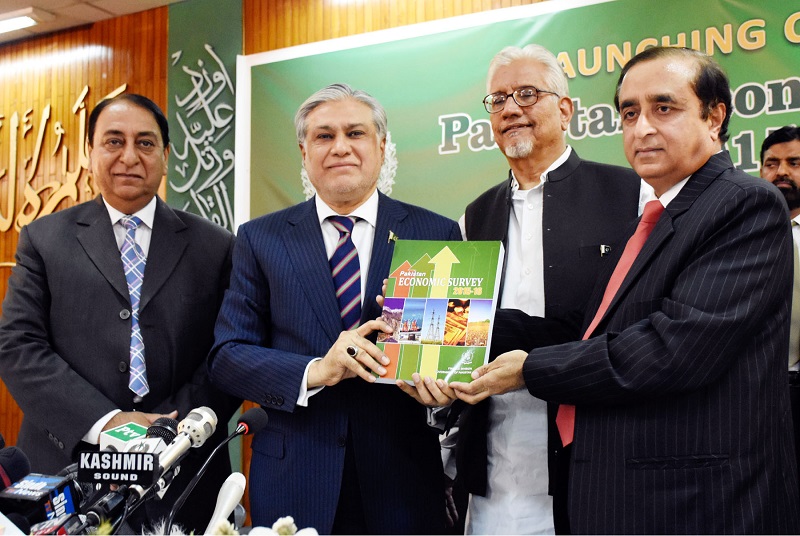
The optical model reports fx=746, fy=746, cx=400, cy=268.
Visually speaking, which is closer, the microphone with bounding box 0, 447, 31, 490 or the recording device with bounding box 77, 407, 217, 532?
the recording device with bounding box 77, 407, 217, 532

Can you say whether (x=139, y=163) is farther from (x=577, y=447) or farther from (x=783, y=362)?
(x=783, y=362)

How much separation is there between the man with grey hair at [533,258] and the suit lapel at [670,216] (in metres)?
0.36

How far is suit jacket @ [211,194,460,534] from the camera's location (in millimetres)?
2004

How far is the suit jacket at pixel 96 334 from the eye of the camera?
239 centimetres

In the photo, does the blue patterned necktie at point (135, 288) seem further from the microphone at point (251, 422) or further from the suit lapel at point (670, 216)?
the suit lapel at point (670, 216)

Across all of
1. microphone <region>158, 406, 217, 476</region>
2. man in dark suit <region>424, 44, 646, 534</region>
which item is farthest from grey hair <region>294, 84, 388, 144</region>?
microphone <region>158, 406, 217, 476</region>

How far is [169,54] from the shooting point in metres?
5.56

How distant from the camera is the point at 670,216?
170 cm

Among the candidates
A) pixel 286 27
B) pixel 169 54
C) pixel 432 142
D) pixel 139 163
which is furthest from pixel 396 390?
pixel 169 54

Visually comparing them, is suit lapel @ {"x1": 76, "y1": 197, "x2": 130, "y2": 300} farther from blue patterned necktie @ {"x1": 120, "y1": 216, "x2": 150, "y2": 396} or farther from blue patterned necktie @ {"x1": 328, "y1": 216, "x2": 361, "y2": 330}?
blue patterned necktie @ {"x1": 328, "y1": 216, "x2": 361, "y2": 330}

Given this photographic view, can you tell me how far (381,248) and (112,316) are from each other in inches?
38.4

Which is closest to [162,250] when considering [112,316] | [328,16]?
[112,316]

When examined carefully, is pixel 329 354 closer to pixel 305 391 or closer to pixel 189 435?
pixel 305 391

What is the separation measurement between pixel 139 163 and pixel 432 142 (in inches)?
87.6
